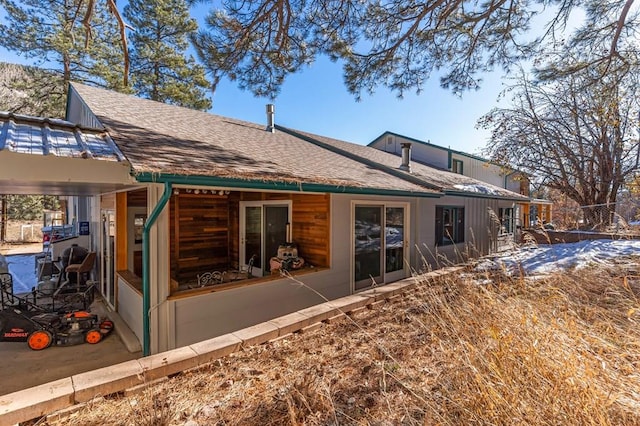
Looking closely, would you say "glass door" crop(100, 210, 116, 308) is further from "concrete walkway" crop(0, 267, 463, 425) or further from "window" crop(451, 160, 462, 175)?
"window" crop(451, 160, 462, 175)

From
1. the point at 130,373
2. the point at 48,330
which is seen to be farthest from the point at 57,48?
the point at 130,373

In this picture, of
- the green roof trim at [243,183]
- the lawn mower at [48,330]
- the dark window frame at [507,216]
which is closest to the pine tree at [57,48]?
the lawn mower at [48,330]

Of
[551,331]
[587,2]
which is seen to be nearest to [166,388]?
[551,331]

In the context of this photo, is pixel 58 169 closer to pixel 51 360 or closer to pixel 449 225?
pixel 51 360

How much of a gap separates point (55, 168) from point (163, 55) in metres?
14.1

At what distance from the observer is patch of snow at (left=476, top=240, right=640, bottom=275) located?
511 centimetres

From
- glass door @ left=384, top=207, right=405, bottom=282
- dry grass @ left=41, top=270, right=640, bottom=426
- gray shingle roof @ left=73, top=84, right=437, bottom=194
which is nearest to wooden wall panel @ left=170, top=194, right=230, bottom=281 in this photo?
gray shingle roof @ left=73, top=84, right=437, bottom=194

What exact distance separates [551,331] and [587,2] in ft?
22.0

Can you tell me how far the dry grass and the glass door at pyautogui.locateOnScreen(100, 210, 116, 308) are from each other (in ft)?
14.7

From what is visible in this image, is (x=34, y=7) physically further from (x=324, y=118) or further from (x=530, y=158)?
(x=530, y=158)

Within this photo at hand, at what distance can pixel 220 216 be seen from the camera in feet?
25.4

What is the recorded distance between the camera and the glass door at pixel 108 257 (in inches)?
226

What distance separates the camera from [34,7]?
11.6m

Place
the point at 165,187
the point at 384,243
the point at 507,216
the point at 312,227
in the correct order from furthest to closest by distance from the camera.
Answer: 1. the point at 507,216
2. the point at 384,243
3. the point at 312,227
4. the point at 165,187
